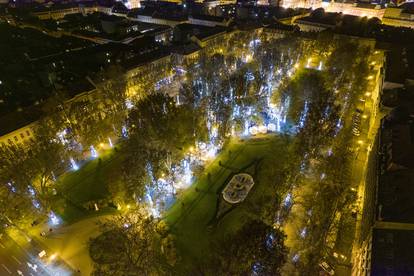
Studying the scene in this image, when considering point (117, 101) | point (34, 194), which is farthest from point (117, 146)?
point (34, 194)

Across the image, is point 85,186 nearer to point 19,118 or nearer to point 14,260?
point 14,260

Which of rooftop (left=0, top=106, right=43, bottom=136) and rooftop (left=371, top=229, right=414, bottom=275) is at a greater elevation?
rooftop (left=0, top=106, right=43, bottom=136)

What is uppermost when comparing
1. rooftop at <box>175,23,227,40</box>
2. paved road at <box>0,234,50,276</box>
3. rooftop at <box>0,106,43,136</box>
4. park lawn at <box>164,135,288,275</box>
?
rooftop at <box>175,23,227,40</box>

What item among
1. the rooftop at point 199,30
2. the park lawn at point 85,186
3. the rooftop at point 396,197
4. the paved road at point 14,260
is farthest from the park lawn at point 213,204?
the rooftop at point 199,30

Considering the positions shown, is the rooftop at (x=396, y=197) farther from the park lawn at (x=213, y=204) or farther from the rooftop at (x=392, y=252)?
the park lawn at (x=213, y=204)

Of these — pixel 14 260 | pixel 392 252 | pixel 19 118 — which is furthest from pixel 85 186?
pixel 392 252

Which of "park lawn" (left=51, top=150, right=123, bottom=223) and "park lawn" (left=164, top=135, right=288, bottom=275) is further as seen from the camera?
"park lawn" (left=51, top=150, right=123, bottom=223)

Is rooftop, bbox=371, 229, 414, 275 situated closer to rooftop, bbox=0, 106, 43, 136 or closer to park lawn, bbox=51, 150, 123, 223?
park lawn, bbox=51, 150, 123, 223

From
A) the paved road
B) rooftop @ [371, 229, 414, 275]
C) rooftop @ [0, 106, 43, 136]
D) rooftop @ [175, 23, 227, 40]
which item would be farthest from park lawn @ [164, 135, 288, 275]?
rooftop @ [175, 23, 227, 40]
